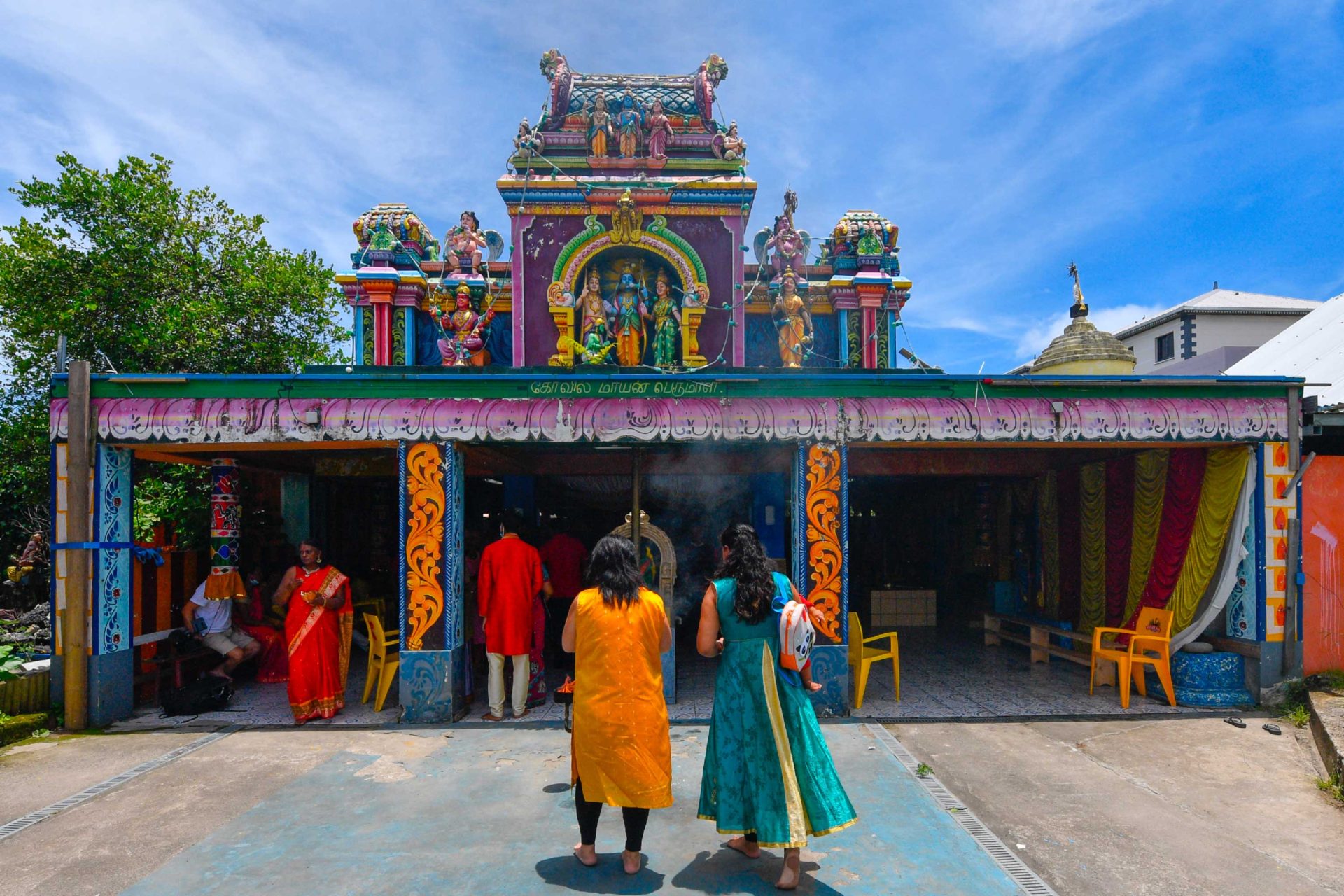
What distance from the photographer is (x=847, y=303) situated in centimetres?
1086

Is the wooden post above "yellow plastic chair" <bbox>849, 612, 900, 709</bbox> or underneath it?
above

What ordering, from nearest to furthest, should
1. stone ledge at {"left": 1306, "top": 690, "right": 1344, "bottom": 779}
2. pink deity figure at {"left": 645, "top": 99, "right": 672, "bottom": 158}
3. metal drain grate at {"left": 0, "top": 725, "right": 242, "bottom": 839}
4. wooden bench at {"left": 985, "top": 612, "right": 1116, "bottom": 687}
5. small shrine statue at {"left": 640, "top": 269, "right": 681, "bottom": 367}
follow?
metal drain grate at {"left": 0, "top": 725, "right": 242, "bottom": 839}
stone ledge at {"left": 1306, "top": 690, "right": 1344, "bottom": 779}
wooden bench at {"left": 985, "top": 612, "right": 1116, "bottom": 687}
small shrine statue at {"left": 640, "top": 269, "right": 681, "bottom": 367}
pink deity figure at {"left": 645, "top": 99, "right": 672, "bottom": 158}

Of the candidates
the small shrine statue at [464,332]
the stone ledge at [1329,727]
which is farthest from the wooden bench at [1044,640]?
the small shrine statue at [464,332]

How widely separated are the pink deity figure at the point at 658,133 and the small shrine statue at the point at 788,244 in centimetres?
195

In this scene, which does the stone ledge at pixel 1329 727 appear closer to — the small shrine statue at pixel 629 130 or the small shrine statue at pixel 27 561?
the small shrine statue at pixel 629 130

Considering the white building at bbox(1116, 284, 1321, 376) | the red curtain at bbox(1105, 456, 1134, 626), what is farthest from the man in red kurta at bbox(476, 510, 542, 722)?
the white building at bbox(1116, 284, 1321, 376)

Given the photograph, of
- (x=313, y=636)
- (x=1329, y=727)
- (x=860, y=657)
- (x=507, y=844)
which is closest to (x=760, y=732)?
(x=507, y=844)

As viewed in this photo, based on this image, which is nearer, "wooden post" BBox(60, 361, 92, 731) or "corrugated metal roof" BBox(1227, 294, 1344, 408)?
"wooden post" BBox(60, 361, 92, 731)

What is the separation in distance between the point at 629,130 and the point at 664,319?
300 centimetres

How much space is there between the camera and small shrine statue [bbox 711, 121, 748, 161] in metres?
10.9

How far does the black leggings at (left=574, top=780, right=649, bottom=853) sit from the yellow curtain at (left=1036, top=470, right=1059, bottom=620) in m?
8.31

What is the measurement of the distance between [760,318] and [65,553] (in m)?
8.47

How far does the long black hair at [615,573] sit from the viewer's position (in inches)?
142

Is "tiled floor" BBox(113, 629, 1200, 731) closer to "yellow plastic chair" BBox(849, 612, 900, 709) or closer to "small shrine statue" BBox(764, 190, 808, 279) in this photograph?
"yellow plastic chair" BBox(849, 612, 900, 709)
